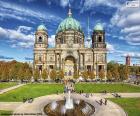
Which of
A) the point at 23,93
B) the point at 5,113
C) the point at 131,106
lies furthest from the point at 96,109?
the point at 23,93

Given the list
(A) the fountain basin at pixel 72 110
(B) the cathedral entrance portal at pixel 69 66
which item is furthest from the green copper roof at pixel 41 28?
(A) the fountain basin at pixel 72 110

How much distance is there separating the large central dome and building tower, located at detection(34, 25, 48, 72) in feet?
35.9

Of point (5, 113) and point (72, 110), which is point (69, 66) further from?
point (5, 113)

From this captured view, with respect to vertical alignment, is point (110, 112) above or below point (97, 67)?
below

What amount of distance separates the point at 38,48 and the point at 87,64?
23.9 meters

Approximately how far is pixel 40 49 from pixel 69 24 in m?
20.1

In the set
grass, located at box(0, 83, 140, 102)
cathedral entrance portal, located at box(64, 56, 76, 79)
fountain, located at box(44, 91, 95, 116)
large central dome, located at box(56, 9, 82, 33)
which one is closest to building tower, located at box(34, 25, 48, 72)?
cathedral entrance portal, located at box(64, 56, 76, 79)

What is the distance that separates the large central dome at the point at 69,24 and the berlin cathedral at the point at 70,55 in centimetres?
671

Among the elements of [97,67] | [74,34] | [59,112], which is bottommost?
[59,112]

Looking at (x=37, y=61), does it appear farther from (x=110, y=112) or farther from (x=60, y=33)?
(x=110, y=112)

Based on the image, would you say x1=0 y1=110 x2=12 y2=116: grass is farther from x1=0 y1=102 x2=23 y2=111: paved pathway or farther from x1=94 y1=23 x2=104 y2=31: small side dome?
x1=94 y1=23 x2=104 y2=31: small side dome

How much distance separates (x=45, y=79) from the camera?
100 meters

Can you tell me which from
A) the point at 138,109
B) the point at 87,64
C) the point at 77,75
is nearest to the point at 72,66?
the point at 87,64

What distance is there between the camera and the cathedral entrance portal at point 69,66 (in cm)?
11305
